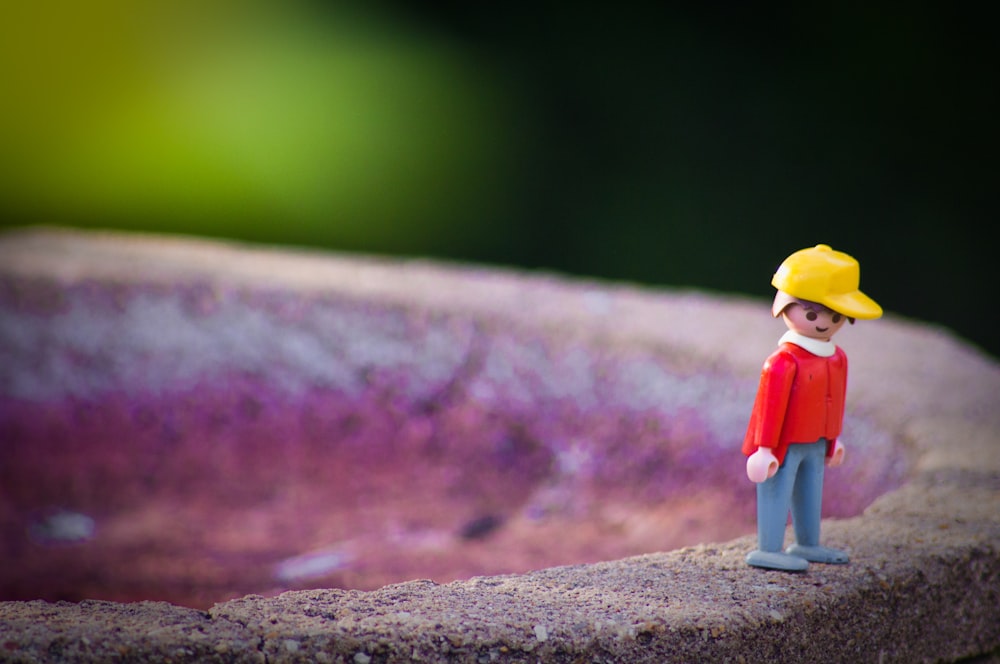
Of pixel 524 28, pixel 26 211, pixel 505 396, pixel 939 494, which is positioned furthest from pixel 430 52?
pixel 939 494

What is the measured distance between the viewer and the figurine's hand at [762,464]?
4.71ft

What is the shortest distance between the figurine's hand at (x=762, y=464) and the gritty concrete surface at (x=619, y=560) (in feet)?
0.47

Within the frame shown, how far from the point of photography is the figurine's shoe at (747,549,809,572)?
148cm

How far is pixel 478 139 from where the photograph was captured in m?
4.70

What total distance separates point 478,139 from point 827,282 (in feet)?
11.2

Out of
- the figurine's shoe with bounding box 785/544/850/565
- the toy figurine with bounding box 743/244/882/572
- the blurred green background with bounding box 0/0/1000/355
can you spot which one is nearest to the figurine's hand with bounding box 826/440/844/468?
the toy figurine with bounding box 743/244/882/572

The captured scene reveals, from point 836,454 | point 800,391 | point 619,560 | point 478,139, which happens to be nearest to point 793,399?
point 800,391

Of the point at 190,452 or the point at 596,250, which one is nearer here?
the point at 190,452

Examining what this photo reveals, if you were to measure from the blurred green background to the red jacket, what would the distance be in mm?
2886

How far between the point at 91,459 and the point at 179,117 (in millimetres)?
2165

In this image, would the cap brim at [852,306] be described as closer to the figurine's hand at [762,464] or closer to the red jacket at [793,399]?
the red jacket at [793,399]

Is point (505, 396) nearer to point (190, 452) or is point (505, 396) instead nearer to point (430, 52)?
point (190, 452)

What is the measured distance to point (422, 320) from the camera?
2.91 m

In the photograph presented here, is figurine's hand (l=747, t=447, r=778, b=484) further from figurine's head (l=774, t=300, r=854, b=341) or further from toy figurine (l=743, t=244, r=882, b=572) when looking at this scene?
figurine's head (l=774, t=300, r=854, b=341)
